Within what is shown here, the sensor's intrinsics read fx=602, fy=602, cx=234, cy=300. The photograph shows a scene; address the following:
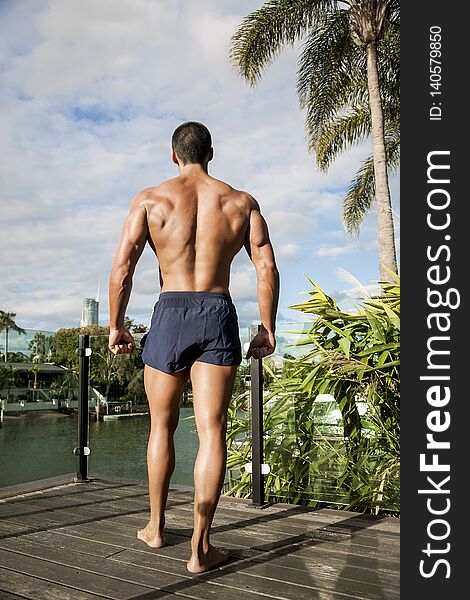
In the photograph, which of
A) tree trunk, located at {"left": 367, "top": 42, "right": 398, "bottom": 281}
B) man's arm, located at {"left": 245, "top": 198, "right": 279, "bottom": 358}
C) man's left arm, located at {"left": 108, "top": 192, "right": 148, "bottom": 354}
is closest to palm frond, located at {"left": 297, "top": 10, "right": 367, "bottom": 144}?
tree trunk, located at {"left": 367, "top": 42, "right": 398, "bottom": 281}

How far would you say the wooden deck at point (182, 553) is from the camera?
72.6 inches

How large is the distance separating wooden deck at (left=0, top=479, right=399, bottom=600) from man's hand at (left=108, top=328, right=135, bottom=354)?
29.4 inches

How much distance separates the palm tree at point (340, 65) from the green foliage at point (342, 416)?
18.1 ft

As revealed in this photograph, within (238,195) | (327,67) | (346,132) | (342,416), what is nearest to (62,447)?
(342,416)

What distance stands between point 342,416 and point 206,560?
1293mm

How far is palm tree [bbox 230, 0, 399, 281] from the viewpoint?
9109mm

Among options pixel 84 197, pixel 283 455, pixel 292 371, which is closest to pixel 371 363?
pixel 292 371

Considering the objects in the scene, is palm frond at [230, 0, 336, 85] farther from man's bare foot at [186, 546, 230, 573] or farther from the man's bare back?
man's bare foot at [186, 546, 230, 573]

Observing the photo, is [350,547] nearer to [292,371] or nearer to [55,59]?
[292,371]

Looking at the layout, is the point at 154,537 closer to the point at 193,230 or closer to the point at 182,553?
the point at 182,553

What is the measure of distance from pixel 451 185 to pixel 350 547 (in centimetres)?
175

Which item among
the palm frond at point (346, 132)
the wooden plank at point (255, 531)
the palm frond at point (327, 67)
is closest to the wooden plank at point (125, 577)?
the wooden plank at point (255, 531)

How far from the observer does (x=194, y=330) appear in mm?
2078

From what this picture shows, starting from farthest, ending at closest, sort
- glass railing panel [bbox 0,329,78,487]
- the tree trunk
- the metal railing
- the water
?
the tree trunk < glass railing panel [bbox 0,329,78,487] < the water < the metal railing
